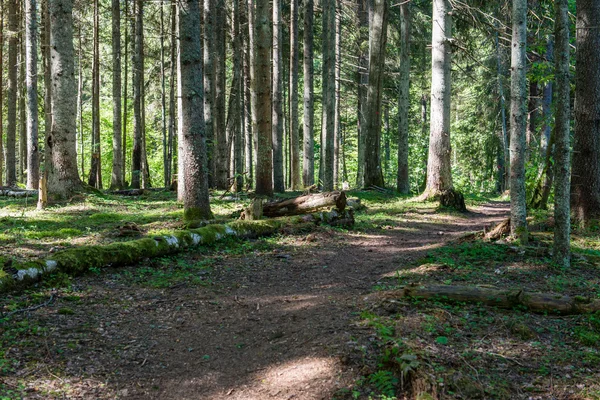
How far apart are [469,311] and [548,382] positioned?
→ 1.50 meters

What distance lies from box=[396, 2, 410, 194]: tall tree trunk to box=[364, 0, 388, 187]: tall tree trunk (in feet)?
2.62

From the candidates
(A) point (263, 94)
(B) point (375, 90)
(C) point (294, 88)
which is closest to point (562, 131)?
(A) point (263, 94)

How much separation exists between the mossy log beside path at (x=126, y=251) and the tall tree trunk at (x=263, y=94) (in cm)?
421

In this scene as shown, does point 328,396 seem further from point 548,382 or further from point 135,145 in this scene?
point 135,145

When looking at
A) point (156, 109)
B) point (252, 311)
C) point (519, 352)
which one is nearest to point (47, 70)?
point (156, 109)

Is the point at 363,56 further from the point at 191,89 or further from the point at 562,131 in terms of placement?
the point at 562,131

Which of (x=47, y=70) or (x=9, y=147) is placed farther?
(x=9, y=147)

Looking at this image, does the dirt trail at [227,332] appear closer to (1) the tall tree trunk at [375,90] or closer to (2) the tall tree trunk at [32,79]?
(2) the tall tree trunk at [32,79]

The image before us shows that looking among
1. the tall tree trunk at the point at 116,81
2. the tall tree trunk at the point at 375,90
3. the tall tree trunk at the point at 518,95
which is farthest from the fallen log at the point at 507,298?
the tall tree trunk at the point at 116,81

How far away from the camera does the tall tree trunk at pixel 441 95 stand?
583 inches

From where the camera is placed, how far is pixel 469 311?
17.1 feet

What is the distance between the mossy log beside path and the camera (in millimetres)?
5922

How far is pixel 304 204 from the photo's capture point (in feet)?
39.4

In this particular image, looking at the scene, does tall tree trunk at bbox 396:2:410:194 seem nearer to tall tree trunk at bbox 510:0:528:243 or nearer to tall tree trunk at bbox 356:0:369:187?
tall tree trunk at bbox 356:0:369:187
